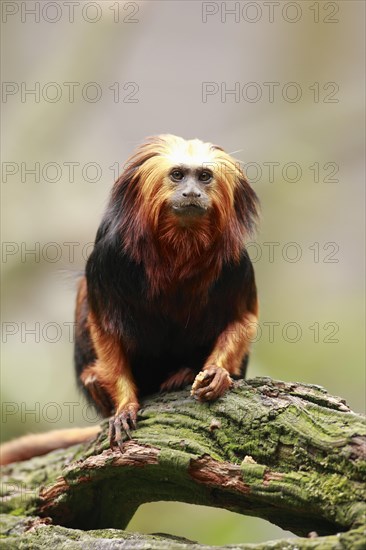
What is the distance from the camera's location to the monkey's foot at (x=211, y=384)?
136 inches

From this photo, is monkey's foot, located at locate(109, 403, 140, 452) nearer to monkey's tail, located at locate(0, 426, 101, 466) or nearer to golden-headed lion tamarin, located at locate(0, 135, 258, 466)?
golden-headed lion tamarin, located at locate(0, 135, 258, 466)

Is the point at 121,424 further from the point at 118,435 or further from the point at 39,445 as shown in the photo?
the point at 39,445

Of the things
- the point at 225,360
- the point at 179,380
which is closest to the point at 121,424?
the point at 179,380

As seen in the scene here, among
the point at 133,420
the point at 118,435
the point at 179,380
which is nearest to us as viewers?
the point at 118,435

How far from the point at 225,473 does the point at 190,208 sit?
1.24m

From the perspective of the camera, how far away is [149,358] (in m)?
4.05

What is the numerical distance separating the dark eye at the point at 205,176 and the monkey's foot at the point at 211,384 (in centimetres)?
92

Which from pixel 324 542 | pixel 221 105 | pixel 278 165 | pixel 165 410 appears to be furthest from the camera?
pixel 221 105

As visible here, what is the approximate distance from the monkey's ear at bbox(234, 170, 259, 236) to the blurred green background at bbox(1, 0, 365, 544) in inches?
118

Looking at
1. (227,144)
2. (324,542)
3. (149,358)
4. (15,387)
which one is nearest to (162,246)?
(149,358)

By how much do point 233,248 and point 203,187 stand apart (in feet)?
1.09

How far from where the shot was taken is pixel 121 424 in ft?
11.9

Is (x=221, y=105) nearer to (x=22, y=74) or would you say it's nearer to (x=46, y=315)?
(x=22, y=74)

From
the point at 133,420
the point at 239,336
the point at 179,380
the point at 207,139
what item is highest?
the point at 207,139
